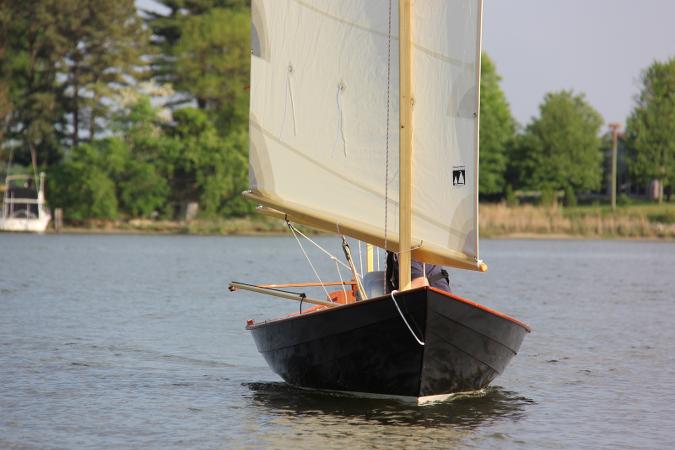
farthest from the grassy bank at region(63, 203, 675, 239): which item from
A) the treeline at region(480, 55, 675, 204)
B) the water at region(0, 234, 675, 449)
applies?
the water at region(0, 234, 675, 449)

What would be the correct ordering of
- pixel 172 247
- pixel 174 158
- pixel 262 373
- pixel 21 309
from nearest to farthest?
pixel 262 373
pixel 21 309
pixel 172 247
pixel 174 158

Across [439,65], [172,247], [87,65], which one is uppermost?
[87,65]

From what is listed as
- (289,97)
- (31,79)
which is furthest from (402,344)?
(31,79)

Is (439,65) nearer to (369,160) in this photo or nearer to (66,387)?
(369,160)

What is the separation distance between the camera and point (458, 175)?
14.8m

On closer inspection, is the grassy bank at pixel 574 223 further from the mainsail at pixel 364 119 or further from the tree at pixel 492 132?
the mainsail at pixel 364 119

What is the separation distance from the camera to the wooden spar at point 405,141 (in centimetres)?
1473

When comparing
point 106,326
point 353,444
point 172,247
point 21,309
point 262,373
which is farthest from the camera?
point 172,247

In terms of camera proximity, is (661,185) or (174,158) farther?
(661,185)

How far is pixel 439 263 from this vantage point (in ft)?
48.9

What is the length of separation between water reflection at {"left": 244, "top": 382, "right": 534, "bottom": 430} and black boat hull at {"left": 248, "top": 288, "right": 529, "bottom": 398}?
0.23 metres

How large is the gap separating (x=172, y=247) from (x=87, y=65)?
27598 mm

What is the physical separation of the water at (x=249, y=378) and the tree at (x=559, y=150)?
188 ft

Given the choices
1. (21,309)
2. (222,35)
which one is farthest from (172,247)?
(21,309)
